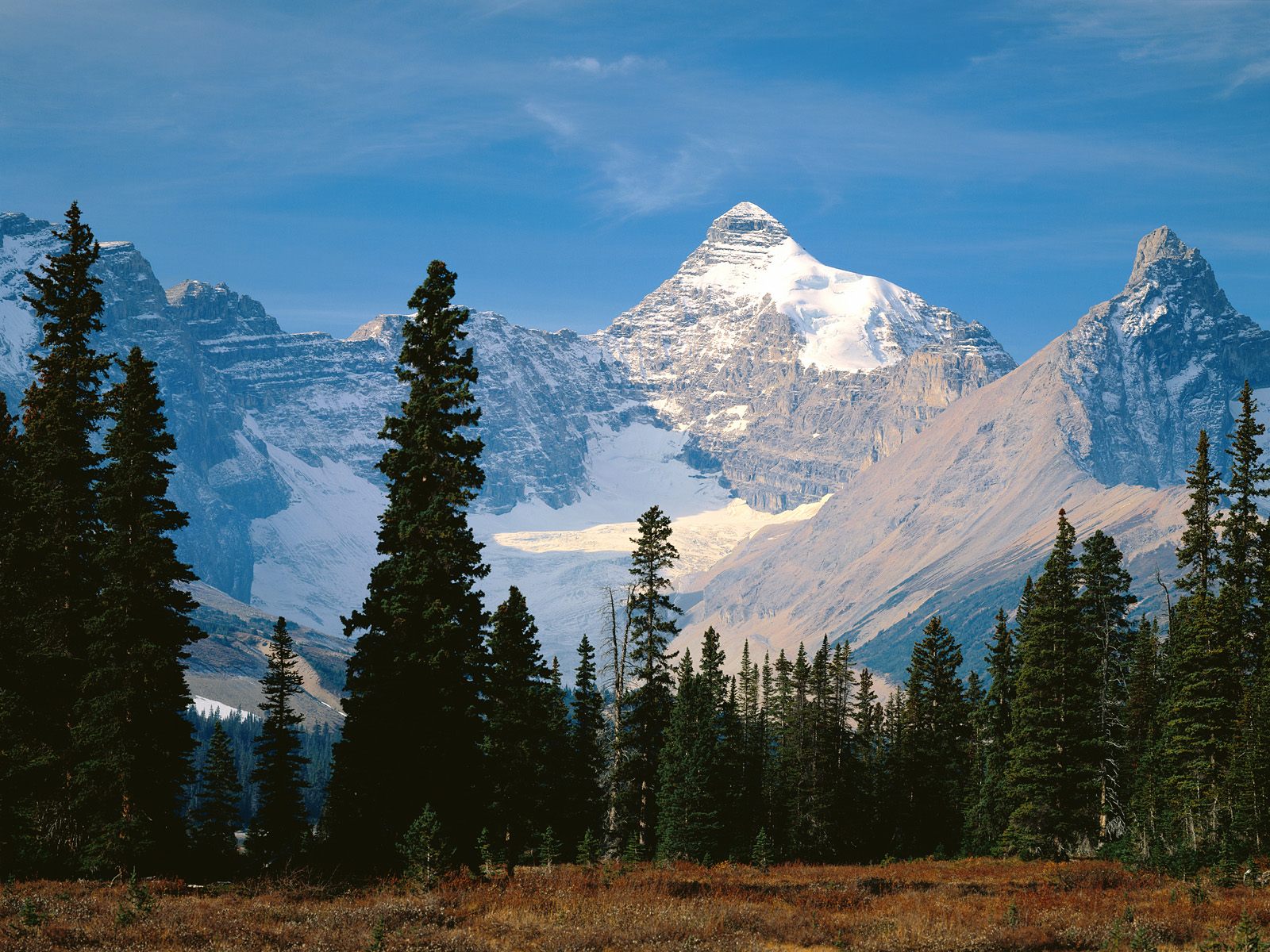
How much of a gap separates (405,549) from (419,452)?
10.0 ft

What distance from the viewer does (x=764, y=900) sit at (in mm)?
26250

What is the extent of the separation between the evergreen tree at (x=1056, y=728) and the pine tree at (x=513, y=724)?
2093 centimetres

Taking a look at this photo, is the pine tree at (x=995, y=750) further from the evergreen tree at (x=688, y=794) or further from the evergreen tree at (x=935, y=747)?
the evergreen tree at (x=688, y=794)

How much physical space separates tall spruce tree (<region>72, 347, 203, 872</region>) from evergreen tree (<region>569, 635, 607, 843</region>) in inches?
1507

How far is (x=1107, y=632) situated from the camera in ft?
202

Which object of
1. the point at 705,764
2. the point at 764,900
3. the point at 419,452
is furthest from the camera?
the point at 705,764

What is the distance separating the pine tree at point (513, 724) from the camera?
40.2m

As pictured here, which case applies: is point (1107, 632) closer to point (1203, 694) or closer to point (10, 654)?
point (1203, 694)

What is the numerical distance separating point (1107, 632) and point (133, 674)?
47726mm

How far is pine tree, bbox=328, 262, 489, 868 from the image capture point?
34.2 metres

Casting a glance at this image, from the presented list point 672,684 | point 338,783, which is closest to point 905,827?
point 672,684

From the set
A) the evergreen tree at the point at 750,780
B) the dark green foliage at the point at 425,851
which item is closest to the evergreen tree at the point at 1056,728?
Result: the evergreen tree at the point at 750,780

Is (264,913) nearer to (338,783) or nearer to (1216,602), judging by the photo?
(338,783)

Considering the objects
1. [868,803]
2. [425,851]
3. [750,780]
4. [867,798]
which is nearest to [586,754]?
[750,780]
